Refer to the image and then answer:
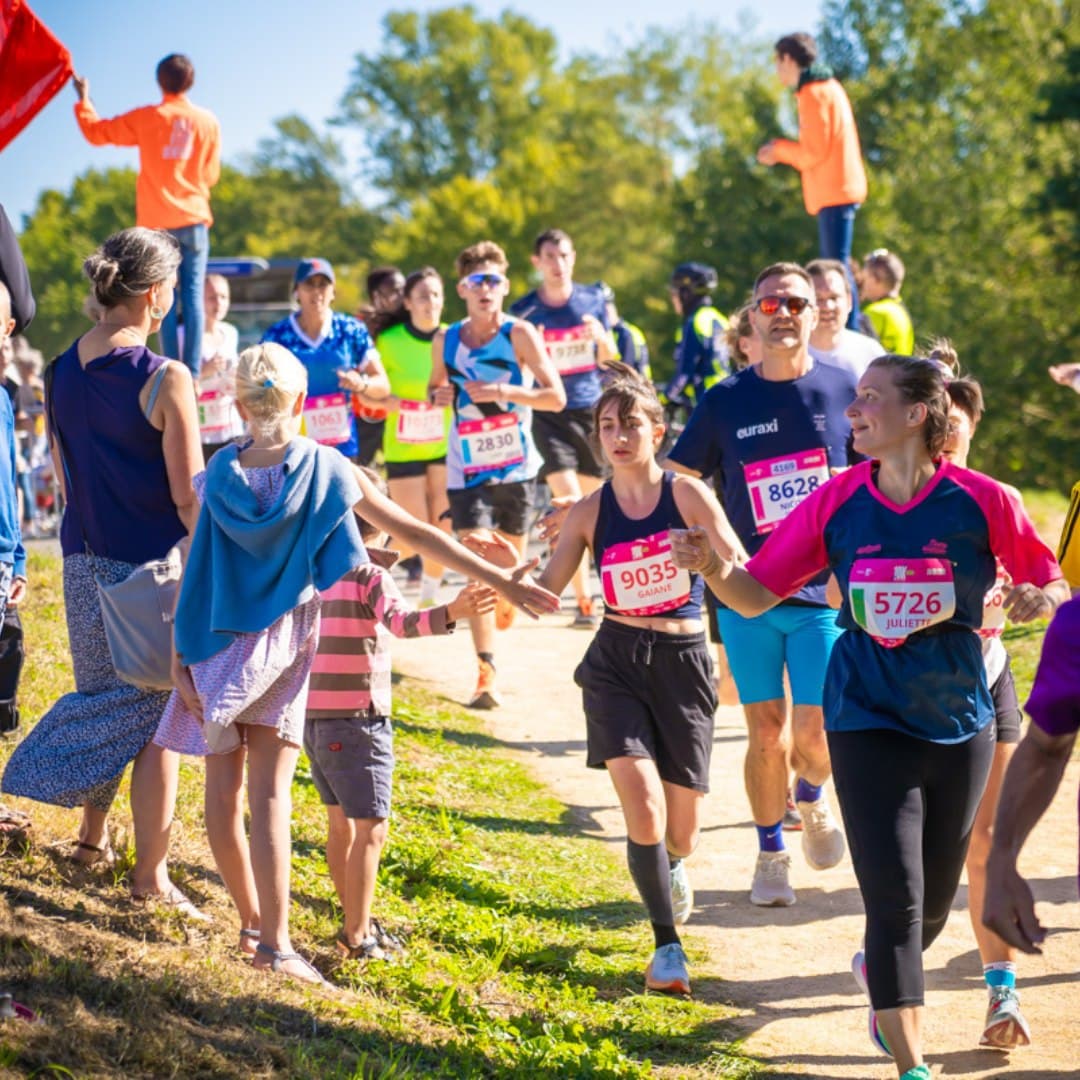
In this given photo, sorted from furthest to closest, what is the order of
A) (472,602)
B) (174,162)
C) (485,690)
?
1. (174,162)
2. (485,690)
3. (472,602)

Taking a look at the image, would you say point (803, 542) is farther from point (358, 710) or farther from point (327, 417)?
point (327, 417)

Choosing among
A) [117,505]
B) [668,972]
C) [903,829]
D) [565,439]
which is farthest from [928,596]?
[565,439]

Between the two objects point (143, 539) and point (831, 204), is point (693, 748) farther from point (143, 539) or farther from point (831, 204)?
point (831, 204)

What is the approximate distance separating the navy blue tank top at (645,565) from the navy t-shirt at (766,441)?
844mm

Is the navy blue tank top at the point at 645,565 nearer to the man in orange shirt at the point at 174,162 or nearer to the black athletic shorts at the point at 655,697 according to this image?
the black athletic shorts at the point at 655,697

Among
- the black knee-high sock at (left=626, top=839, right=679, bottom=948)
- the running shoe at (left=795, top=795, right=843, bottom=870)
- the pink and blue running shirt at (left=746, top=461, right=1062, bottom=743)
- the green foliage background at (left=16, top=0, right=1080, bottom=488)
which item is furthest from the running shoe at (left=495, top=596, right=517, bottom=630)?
the green foliage background at (left=16, top=0, right=1080, bottom=488)

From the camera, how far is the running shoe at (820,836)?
6492mm

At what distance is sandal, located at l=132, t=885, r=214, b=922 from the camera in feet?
16.6

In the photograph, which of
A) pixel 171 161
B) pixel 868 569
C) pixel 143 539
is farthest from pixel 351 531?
pixel 171 161

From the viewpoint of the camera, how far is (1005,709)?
206 inches

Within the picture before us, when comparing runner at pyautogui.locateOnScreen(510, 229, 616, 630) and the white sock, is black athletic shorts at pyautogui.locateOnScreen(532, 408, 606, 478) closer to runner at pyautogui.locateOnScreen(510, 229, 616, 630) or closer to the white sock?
runner at pyautogui.locateOnScreen(510, 229, 616, 630)

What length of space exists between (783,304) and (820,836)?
2190 mm

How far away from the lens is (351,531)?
4.71m

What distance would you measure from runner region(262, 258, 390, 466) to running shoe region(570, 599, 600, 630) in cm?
316
